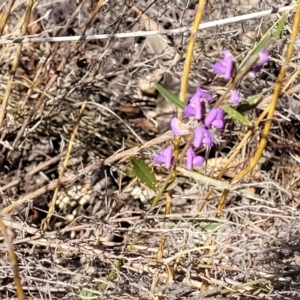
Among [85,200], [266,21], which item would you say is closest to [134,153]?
[266,21]

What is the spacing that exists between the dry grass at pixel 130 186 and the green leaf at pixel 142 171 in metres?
0.02

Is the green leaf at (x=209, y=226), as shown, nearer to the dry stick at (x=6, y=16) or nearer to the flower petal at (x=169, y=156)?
the flower petal at (x=169, y=156)

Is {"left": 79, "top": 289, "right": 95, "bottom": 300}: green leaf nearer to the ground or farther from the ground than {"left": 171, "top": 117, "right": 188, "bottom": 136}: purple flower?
nearer to the ground

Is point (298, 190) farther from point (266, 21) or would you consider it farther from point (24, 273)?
point (24, 273)

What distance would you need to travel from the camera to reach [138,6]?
1785mm

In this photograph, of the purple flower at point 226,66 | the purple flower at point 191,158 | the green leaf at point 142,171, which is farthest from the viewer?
the green leaf at point 142,171

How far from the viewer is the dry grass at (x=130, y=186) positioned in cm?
117

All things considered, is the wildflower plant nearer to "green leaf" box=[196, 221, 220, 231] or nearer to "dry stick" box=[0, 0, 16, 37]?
"green leaf" box=[196, 221, 220, 231]

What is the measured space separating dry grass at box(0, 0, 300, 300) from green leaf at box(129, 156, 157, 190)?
16mm

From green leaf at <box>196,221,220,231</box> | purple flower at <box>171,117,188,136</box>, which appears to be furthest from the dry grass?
purple flower at <box>171,117,188,136</box>

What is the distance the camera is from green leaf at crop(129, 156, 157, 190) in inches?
43.3

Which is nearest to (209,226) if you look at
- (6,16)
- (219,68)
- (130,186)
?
(130,186)

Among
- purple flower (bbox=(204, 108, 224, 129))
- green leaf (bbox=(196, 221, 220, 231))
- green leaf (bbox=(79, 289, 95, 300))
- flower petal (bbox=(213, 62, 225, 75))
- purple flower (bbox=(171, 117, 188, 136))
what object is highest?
flower petal (bbox=(213, 62, 225, 75))

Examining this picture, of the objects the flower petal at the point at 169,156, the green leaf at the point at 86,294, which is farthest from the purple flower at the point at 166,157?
the green leaf at the point at 86,294
